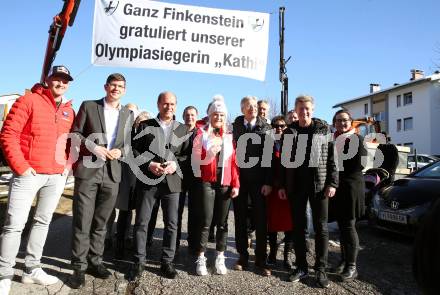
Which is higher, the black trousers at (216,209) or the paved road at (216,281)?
the black trousers at (216,209)

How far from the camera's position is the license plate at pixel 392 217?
5.58m

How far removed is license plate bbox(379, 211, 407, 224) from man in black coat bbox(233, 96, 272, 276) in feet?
8.39

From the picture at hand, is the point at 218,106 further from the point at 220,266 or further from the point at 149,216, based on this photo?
the point at 220,266

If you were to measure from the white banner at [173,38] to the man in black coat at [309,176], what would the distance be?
0.89 m

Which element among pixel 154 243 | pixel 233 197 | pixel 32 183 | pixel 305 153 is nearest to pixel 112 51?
pixel 32 183

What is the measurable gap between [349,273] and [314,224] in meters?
0.65

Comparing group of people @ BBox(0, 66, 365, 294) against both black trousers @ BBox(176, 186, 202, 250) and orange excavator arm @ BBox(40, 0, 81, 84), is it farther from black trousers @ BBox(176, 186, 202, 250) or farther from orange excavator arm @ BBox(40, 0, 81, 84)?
orange excavator arm @ BBox(40, 0, 81, 84)

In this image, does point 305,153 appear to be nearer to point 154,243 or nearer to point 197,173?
point 197,173

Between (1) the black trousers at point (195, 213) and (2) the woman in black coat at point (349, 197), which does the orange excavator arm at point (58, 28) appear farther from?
(2) the woman in black coat at point (349, 197)

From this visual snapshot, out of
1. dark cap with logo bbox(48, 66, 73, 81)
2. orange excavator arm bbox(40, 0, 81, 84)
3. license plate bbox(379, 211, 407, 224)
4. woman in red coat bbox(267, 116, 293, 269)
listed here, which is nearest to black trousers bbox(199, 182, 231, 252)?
woman in red coat bbox(267, 116, 293, 269)

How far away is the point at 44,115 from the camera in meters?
3.55

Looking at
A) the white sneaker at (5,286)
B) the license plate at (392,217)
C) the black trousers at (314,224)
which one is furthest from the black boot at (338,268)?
the white sneaker at (5,286)

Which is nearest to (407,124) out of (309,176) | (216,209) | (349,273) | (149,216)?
(349,273)

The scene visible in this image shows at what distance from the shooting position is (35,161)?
3455mm
